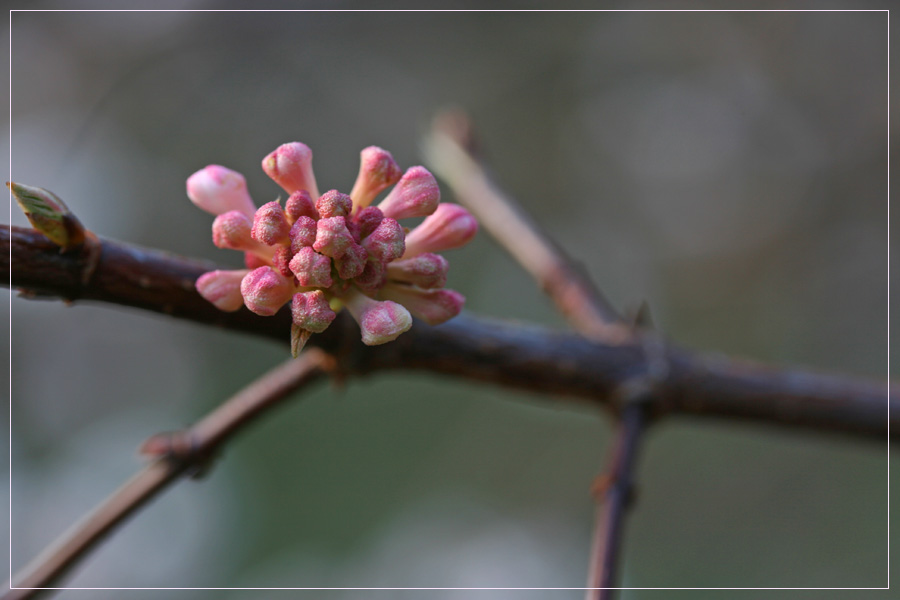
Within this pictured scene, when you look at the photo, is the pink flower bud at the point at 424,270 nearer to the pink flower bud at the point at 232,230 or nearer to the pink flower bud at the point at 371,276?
the pink flower bud at the point at 371,276

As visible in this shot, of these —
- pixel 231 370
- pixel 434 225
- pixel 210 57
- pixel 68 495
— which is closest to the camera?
pixel 434 225

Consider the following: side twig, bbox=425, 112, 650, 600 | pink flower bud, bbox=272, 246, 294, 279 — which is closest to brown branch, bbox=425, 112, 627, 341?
side twig, bbox=425, 112, 650, 600

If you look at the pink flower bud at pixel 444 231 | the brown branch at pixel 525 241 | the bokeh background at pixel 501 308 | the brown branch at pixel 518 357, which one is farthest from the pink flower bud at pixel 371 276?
the bokeh background at pixel 501 308

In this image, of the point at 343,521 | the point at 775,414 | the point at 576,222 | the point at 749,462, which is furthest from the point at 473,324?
the point at 576,222

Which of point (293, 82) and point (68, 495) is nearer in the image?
point (68, 495)

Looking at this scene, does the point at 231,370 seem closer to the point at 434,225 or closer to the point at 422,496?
the point at 422,496
